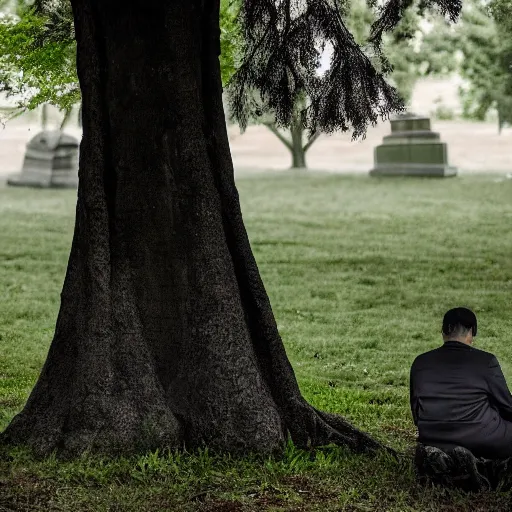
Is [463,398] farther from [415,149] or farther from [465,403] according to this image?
[415,149]

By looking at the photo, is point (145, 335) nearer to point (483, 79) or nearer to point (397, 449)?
point (397, 449)

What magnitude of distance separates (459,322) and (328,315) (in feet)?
23.6

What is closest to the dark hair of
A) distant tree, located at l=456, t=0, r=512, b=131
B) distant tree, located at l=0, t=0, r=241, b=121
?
distant tree, located at l=0, t=0, r=241, b=121

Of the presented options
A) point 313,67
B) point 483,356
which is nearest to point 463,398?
point 483,356

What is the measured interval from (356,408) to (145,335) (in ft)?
8.24

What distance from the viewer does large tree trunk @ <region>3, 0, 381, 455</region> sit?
5.80 meters

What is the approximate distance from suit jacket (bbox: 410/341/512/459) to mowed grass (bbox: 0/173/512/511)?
0.96 ft

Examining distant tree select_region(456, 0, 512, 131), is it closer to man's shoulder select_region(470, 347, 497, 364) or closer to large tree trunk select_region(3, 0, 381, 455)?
large tree trunk select_region(3, 0, 381, 455)

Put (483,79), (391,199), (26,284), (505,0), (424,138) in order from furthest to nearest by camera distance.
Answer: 1. (483,79)
2. (424,138)
3. (391,199)
4. (505,0)
5. (26,284)

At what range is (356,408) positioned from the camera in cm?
787

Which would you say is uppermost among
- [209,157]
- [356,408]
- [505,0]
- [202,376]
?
[505,0]

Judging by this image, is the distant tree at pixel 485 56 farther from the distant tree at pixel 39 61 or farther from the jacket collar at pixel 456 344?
the jacket collar at pixel 456 344

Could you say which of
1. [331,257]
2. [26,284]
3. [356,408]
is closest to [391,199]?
[331,257]

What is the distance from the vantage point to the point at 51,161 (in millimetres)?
29500
